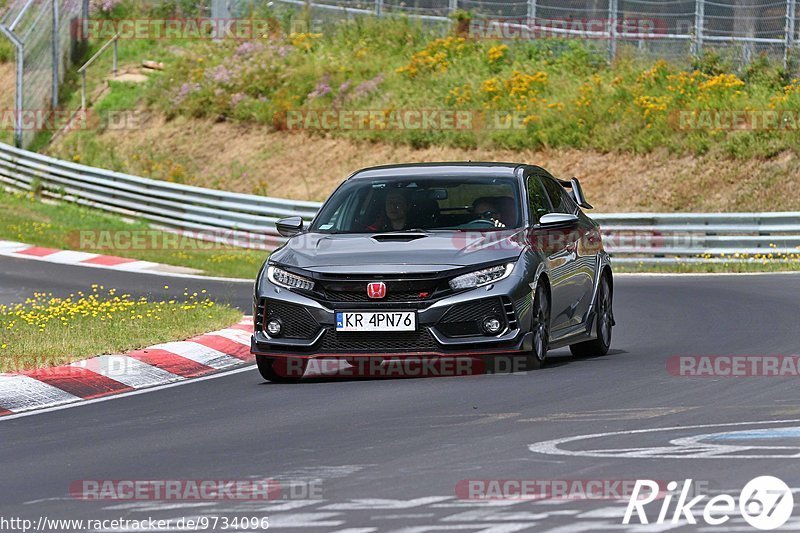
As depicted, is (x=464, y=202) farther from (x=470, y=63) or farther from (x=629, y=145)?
(x=470, y=63)

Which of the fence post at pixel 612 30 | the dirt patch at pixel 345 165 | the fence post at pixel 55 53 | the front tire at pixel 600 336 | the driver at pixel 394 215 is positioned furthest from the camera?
the fence post at pixel 55 53

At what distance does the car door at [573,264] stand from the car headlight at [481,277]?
1010 mm

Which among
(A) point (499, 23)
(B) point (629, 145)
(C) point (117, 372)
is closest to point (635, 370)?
(C) point (117, 372)

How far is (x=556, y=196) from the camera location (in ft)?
44.0

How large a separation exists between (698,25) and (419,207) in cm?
2364

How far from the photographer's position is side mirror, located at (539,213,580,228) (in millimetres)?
11852

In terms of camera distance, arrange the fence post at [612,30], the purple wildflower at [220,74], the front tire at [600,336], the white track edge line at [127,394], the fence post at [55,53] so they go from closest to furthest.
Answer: the white track edge line at [127,394] → the front tire at [600,336] → the fence post at [612,30] → the fence post at [55,53] → the purple wildflower at [220,74]

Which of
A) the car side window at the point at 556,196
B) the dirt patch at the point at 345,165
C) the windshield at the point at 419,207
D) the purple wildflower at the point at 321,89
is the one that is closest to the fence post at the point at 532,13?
Answer: the dirt patch at the point at 345,165

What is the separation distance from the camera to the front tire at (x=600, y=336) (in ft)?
43.1

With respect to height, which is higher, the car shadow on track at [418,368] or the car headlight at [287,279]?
the car headlight at [287,279]

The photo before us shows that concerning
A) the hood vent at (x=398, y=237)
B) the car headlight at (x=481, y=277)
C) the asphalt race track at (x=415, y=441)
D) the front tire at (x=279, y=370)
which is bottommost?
the front tire at (x=279, y=370)

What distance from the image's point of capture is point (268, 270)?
1153 centimetres

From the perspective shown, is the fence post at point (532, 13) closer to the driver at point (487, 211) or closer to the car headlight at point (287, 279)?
the driver at point (487, 211)

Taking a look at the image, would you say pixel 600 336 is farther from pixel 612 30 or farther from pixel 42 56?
pixel 42 56
